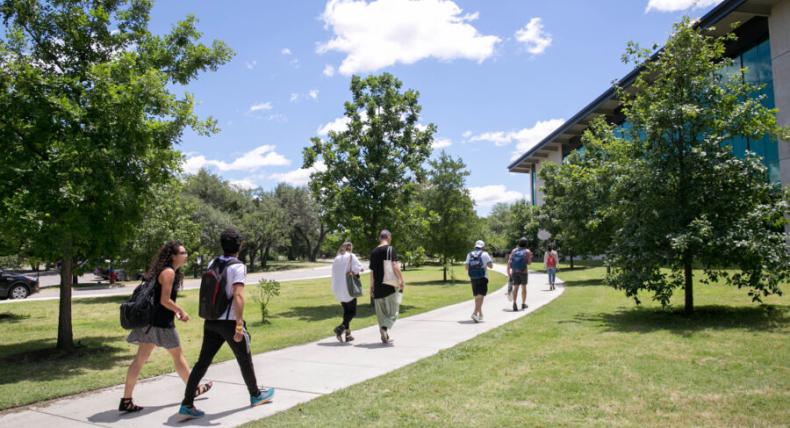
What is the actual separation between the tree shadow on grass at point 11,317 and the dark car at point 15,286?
26.1 ft

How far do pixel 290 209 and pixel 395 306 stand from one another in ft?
203

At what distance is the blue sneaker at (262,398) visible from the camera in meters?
5.42

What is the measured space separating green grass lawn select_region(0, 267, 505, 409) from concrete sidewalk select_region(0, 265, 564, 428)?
55cm

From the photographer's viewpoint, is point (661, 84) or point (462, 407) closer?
point (462, 407)

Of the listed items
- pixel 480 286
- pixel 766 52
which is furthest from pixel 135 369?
pixel 766 52

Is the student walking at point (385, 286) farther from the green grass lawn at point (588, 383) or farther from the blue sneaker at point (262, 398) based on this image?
the blue sneaker at point (262, 398)

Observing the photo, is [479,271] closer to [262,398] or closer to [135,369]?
[262,398]

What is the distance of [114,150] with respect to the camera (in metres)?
8.09

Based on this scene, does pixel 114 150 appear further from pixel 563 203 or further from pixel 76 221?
pixel 563 203

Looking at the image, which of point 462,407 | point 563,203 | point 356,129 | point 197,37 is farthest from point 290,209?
point 462,407

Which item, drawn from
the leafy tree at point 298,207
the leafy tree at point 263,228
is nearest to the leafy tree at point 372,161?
the leafy tree at point 263,228

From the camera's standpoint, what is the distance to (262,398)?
547 cm

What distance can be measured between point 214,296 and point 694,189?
949 centimetres

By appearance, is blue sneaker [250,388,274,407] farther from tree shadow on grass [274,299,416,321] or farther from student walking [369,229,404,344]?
tree shadow on grass [274,299,416,321]
